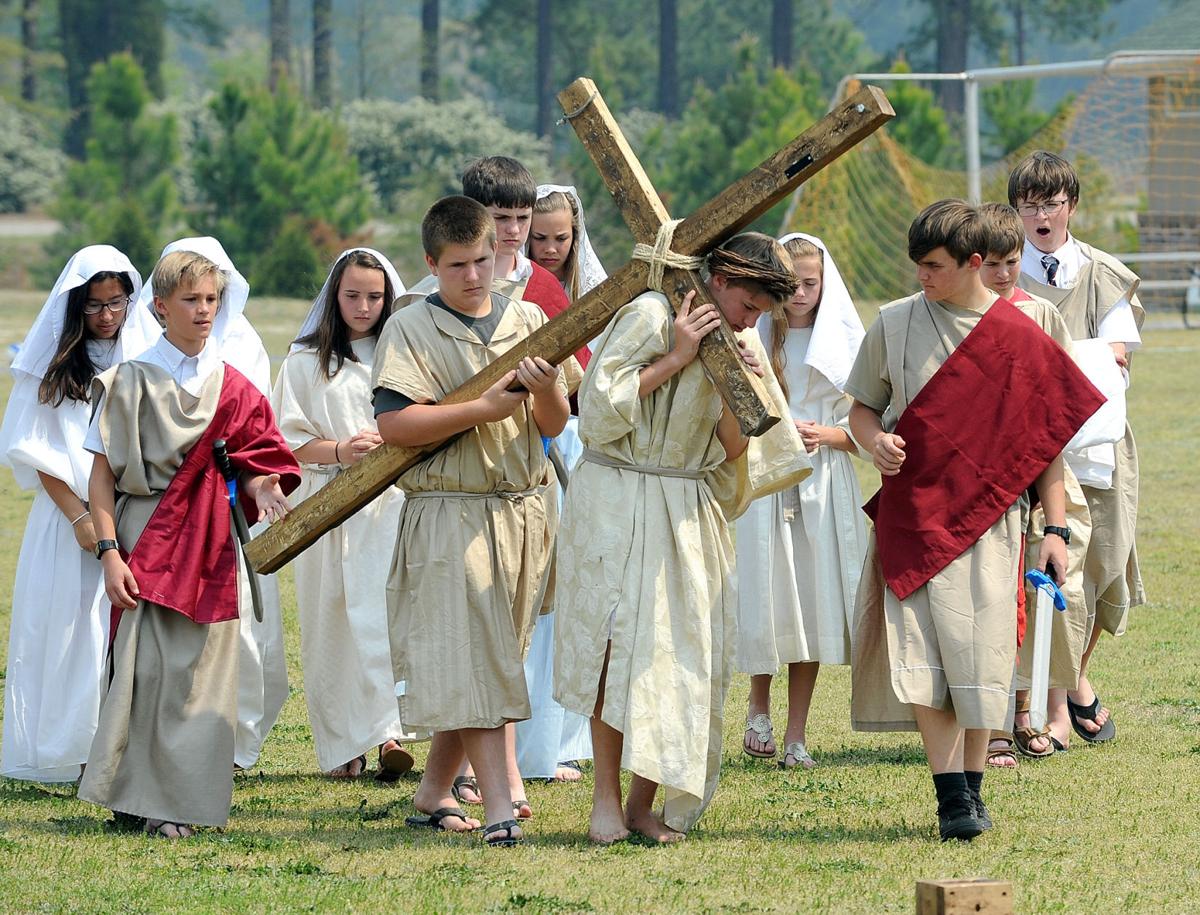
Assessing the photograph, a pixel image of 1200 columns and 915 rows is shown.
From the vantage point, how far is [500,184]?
6238 millimetres

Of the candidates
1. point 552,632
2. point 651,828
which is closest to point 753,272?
point 651,828

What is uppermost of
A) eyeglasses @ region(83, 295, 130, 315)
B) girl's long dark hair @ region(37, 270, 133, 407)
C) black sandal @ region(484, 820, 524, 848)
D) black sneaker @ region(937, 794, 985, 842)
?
eyeglasses @ region(83, 295, 130, 315)

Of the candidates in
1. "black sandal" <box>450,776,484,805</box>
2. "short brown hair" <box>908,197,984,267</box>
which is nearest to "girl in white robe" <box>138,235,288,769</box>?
"black sandal" <box>450,776,484,805</box>

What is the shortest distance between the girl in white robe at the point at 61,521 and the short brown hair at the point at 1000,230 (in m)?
2.88

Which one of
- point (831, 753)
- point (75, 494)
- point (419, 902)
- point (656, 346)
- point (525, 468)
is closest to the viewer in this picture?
point (419, 902)

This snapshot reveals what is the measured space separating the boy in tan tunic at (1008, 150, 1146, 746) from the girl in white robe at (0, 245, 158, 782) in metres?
3.28

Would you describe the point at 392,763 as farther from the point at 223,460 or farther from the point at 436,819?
the point at 223,460

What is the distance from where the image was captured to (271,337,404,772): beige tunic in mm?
6590

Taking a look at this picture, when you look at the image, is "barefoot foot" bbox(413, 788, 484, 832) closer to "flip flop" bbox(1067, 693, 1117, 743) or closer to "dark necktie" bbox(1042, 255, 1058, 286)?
"flip flop" bbox(1067, 693, 1117, 743)

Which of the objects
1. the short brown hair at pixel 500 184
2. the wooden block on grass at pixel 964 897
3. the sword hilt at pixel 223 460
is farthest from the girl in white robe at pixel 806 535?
the wooden block on grass at pixel 964 897

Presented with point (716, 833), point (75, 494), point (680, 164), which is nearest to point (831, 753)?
point (716, 833)

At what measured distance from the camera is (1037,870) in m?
5.02

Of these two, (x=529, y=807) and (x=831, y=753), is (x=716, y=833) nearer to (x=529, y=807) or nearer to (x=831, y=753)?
(x=529, y=807)

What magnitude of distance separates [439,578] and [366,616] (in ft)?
4.12
